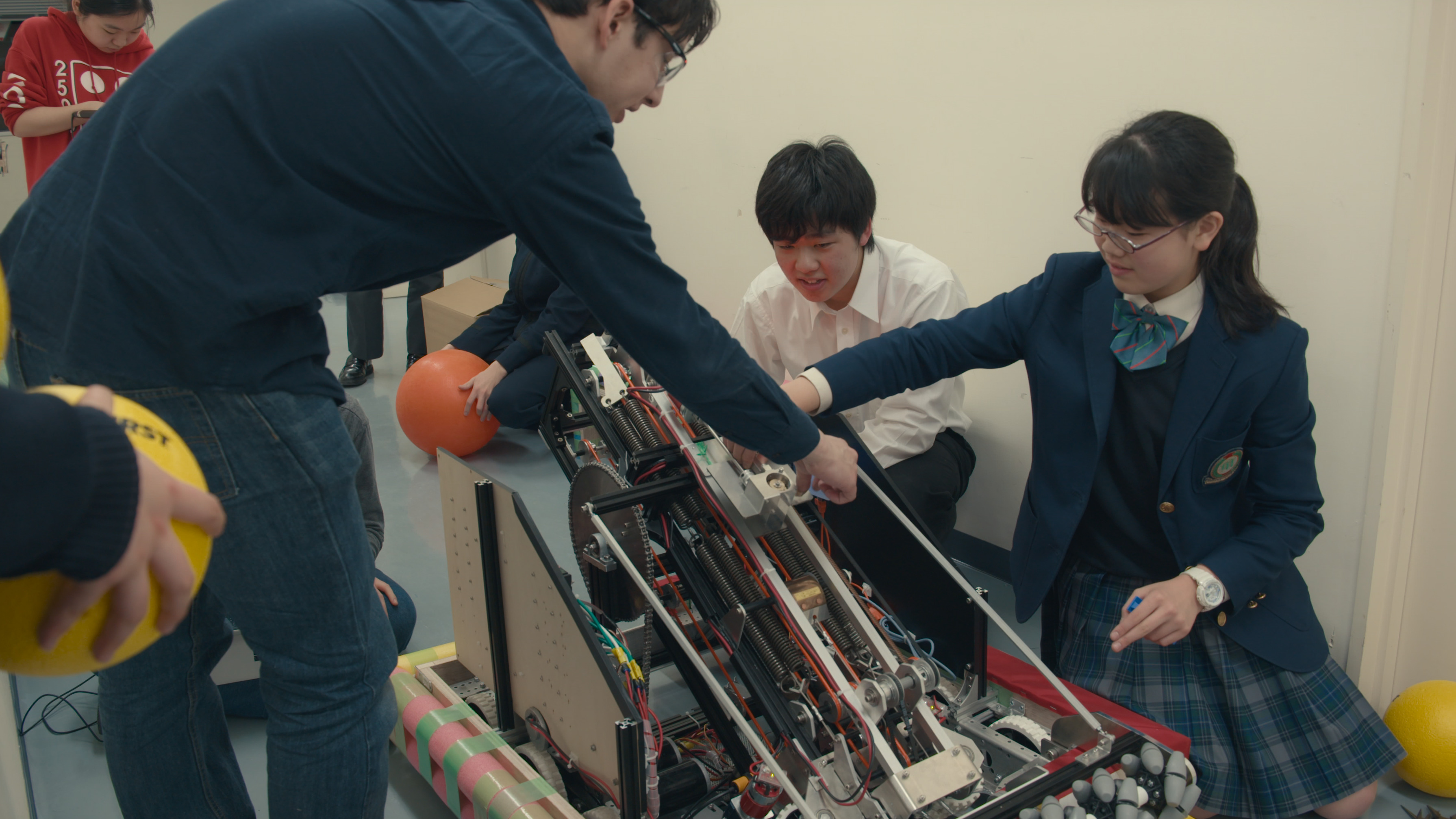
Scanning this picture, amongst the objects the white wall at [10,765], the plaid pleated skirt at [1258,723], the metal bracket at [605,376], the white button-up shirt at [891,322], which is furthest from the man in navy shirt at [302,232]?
the white button-up shirt at [891,322]

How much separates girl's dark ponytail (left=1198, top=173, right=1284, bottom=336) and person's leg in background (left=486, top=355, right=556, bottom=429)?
2447 millimetres

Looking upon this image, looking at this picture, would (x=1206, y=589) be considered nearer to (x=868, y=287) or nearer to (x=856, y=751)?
(x=856, y=751)

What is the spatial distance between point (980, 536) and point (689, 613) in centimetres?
144

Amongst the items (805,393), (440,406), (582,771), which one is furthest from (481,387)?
(582,771)

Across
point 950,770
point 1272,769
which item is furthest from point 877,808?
point 1272,769

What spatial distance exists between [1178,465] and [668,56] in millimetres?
1116

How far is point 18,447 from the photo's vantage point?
559 millimetres

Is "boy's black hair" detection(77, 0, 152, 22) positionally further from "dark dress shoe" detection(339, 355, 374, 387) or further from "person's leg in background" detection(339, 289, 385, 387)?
"dark dress shoe" detection(339, 355, 374, 387)

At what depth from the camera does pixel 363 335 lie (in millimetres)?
4473

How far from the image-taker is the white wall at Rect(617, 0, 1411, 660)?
1836mm

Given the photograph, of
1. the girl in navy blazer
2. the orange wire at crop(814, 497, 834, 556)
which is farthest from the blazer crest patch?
the orange wire at crop(814, 497, 834, 556)

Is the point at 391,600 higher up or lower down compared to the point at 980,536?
higher up

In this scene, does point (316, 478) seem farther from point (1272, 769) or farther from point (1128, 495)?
point (1272, 769)

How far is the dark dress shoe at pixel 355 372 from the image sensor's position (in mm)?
4555
